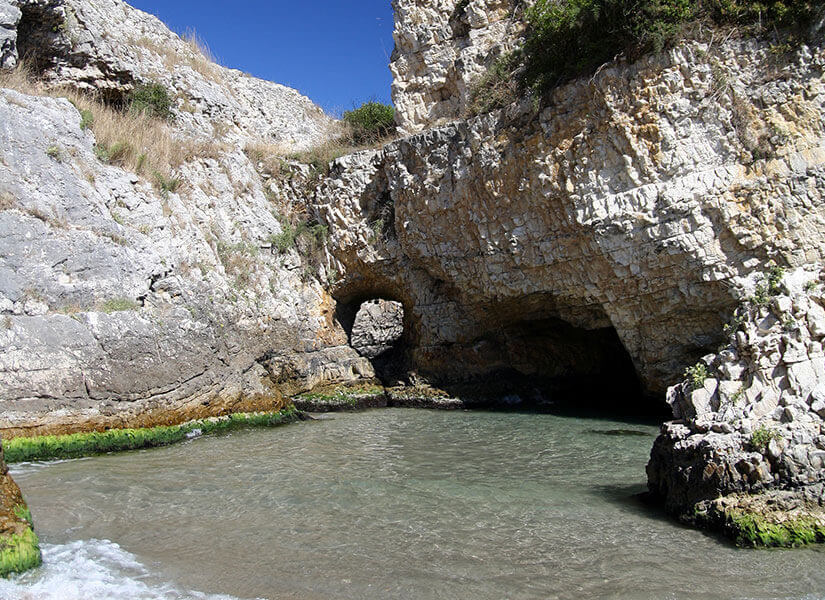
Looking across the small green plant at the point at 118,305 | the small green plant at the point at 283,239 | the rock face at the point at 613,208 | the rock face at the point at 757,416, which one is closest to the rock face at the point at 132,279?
the small green plant at the point at 118,305

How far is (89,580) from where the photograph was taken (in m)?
4.49

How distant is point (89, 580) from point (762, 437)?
18.8 ft

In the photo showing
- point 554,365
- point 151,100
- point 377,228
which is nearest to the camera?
point 377,228

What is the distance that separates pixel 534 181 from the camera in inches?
467

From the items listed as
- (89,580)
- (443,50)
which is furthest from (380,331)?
(89,580)

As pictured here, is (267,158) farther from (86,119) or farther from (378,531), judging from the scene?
(378,531)

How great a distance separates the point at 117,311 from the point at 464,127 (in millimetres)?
7867

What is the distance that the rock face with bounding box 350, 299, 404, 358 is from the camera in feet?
62.7

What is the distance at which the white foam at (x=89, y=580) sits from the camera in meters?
4.23

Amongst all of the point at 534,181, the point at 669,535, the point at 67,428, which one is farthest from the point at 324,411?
the point at 669,535

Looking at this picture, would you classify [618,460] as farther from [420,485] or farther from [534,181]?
[534,181]

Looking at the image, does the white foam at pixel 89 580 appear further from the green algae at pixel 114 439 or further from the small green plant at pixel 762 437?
the small green plant at pixel 762 437

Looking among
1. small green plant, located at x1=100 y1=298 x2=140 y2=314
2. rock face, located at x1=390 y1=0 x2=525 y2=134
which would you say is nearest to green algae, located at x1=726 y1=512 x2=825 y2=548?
small green plant, located at x1=100 y1=298 x2=140 y2=314

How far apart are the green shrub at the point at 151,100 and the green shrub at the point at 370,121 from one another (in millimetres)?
5359
